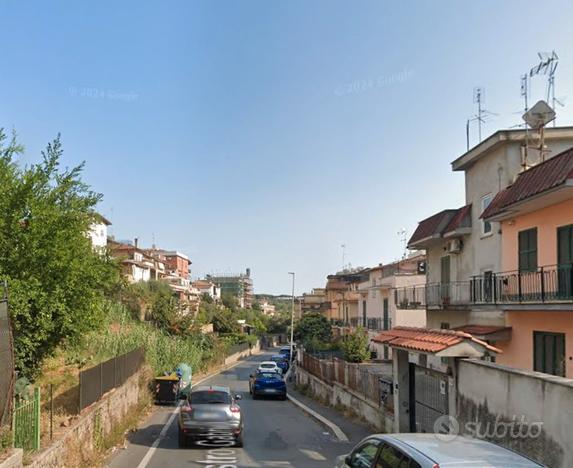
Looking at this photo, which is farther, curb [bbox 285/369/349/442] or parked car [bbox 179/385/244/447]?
curb [bbox 285/369/349/442]

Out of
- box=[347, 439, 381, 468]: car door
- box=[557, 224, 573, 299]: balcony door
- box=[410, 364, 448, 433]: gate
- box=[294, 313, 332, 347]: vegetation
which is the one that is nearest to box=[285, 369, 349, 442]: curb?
box=[410, 364, 448, 433]: gate

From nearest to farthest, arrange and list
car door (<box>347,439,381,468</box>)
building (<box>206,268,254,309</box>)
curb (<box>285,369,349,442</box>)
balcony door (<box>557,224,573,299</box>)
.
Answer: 1. car door (<box>347,439,381,468</box>)
2. balcony door (<box>557,224,573,299</box>)
3. curb (<box>285,369,349,442</box>)
4. building (<box>206,268,254,309</box>)

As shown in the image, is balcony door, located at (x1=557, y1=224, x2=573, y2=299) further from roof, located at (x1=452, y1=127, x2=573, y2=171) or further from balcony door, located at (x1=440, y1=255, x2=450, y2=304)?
balcony door, located at (x1=440, y1=255, x2=450, y2=304)

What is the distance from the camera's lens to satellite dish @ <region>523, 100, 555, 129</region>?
20547mm

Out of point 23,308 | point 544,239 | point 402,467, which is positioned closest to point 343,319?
point 544,239

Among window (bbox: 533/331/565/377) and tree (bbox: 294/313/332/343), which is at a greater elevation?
window (bbox: 533/331/565/377)

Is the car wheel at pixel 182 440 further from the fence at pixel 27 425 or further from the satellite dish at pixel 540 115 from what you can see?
the satellite dish at pixel 540 115

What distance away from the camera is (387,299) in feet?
182

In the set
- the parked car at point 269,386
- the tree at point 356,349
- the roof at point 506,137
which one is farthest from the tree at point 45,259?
the tree at point 356,349

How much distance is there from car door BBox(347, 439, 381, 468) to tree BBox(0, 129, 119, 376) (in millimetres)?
8049

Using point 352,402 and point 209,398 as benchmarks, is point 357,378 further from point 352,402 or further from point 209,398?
point 209,398

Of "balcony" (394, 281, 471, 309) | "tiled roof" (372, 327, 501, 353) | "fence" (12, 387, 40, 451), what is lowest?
"fence" (12, 387, 40, 451)

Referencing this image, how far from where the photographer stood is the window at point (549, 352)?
53.7ft

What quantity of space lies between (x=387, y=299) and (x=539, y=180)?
131ft
